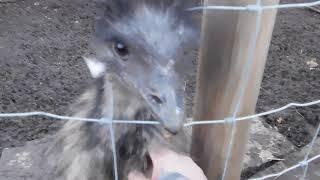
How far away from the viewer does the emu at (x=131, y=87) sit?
1.11m

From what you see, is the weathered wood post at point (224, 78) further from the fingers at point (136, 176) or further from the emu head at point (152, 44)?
the fingers at point (136, 176)

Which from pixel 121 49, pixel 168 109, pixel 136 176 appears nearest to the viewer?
pixel 168 109

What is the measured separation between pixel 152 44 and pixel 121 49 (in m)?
0.10

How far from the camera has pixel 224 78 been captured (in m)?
1.25

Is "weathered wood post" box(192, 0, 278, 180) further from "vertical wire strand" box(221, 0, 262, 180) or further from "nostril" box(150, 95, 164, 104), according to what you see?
"nostril" box(150, 95, 164, 104)

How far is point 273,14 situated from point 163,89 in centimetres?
32

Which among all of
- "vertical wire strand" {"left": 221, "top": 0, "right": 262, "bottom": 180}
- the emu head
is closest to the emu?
the emu head

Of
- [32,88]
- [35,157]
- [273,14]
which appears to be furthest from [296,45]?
[273,14]

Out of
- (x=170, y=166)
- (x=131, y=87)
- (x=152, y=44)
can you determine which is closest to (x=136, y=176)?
(x=170, y=166)

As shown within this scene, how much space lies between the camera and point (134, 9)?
1.13 m

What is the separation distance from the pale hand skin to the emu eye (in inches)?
10.7

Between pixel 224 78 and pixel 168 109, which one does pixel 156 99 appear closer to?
pixel 168 109

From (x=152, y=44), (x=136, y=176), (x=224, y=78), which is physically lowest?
(x=136, y=176)

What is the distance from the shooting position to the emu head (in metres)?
1.08
